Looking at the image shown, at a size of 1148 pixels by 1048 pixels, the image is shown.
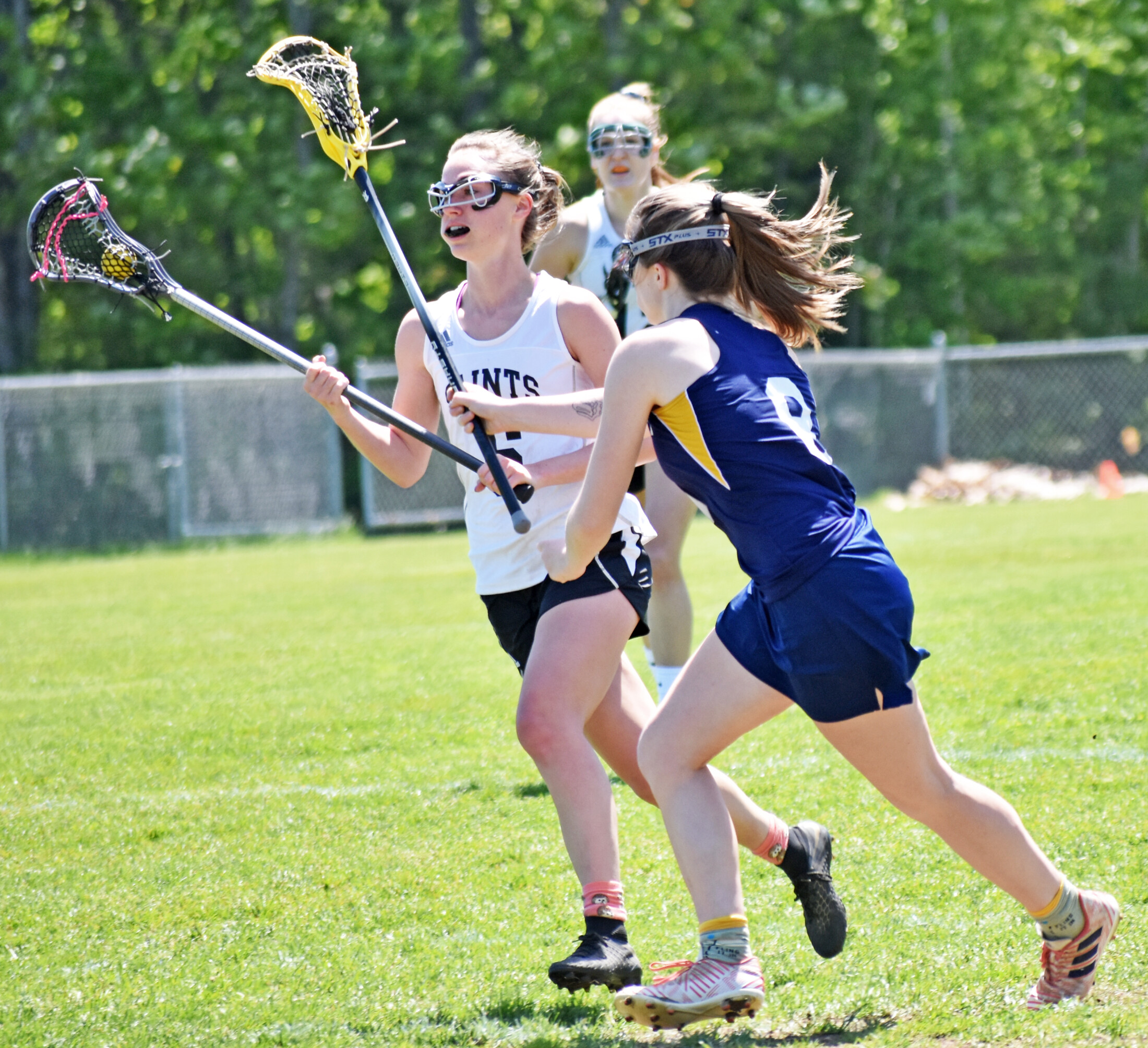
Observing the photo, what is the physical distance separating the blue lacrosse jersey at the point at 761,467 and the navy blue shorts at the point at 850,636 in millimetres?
45

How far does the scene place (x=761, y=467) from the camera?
3.10 metres

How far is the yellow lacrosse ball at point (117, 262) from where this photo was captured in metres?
4.43

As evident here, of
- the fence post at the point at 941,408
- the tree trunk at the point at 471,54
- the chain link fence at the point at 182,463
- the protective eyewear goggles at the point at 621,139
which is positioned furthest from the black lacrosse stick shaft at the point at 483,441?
the tree trunk at the point at 471,54

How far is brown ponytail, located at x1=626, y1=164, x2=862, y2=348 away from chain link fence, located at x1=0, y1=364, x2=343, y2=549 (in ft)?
49.1

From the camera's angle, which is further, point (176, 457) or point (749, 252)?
point (176, 457)

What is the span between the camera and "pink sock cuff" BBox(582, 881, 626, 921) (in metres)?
3.47

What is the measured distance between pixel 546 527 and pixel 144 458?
14.9 metres

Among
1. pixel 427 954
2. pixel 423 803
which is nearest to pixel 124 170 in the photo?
pixel 423 803

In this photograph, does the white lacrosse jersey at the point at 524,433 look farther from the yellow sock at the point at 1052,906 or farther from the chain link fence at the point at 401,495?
the chain link fence at the point at 401,495

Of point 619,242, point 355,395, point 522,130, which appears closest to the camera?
point 355,395

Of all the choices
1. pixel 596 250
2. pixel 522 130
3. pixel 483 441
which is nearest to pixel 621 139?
pixel 596 250

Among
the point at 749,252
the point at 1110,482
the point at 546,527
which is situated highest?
the point at 749,252

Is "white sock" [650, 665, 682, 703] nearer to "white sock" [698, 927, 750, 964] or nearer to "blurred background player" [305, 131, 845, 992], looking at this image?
"blurred background player" [305, 131, 845, 992]

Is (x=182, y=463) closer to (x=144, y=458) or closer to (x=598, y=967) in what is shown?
(x=144, y=458)
